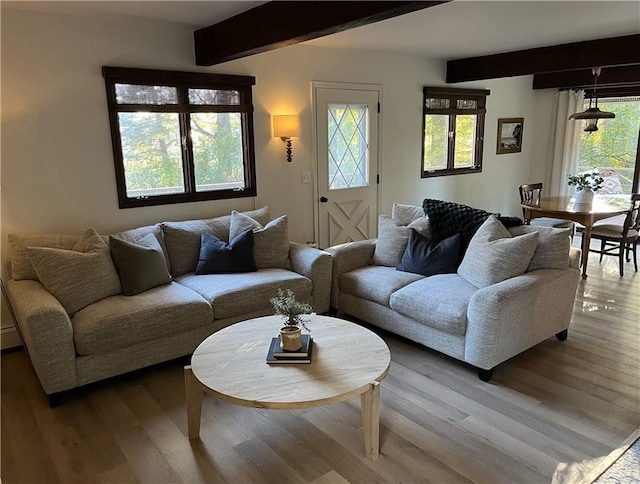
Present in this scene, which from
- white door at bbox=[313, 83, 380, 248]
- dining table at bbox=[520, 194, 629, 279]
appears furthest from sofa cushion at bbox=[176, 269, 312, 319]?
dining table at bbox=[520, 194, 629, 279]

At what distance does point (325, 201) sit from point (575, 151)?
4536 mm

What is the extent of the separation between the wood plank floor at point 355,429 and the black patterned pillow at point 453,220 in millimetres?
975

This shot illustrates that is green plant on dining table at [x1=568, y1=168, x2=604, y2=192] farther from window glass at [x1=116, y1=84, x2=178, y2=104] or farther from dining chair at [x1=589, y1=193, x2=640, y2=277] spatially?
window glass at [x1=116, y1=84, x2=178, y2=104]

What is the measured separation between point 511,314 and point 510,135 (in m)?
5.03

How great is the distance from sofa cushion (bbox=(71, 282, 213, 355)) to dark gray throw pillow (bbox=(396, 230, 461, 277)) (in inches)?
64.3

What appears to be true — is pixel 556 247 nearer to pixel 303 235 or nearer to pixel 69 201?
pixel 303 235

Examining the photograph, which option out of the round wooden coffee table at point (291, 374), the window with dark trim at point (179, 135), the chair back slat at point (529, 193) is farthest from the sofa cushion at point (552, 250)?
the chair back slat at point (529, 193)

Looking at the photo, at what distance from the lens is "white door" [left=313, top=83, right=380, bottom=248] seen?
498cm

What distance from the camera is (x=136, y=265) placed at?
3.26 m

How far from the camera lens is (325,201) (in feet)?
16.7

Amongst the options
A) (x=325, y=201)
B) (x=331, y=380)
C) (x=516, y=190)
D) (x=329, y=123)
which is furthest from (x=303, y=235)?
(x=516, y=190)

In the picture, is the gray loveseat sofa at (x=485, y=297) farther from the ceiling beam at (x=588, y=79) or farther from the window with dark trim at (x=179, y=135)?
the ceiling beam at (x=588, y=79)

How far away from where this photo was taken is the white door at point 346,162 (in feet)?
16.3

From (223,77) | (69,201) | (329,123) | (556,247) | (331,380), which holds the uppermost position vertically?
(223,77)
